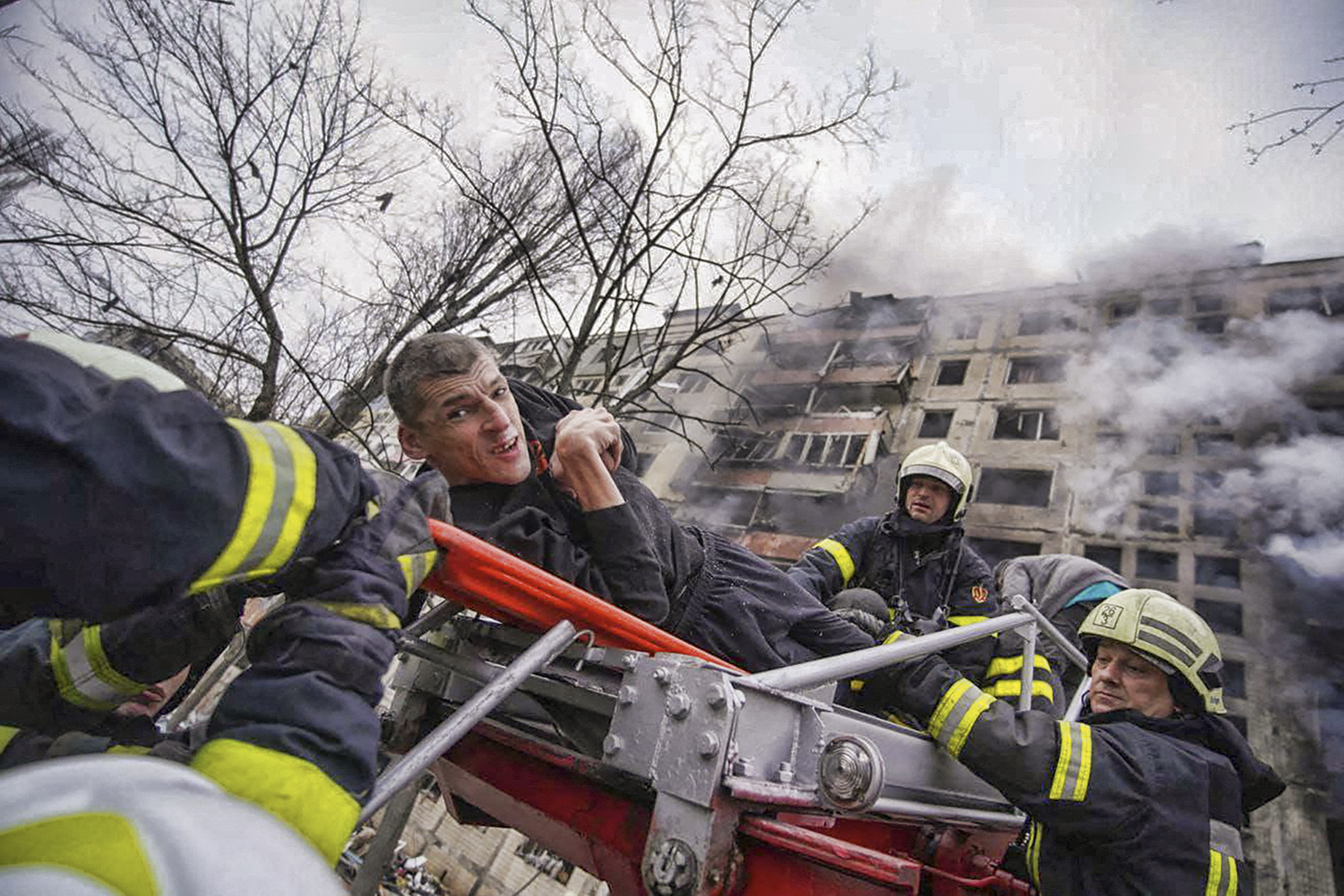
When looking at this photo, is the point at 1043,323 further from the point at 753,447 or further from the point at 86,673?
the point at 86,673

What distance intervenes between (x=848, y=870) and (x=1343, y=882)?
1853cm

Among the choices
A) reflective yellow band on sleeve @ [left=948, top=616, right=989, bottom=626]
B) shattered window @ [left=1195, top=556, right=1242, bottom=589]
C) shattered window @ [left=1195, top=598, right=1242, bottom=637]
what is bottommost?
reflective yellow band on sleeve @ [left=948, top=616, right=989, bottom=626]

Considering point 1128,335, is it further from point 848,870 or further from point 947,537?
point 848,870

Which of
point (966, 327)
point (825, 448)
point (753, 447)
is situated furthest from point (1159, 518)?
point (753, 447)

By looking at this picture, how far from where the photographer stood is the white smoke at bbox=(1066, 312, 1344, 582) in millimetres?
16625

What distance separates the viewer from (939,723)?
7.29 feet

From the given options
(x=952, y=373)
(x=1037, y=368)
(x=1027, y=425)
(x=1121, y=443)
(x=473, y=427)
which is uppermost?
(x=952, y=373)

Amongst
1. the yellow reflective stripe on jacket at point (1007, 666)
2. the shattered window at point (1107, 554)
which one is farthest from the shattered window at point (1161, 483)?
the yellow reflective stripe on jacket at point (1007, 666)

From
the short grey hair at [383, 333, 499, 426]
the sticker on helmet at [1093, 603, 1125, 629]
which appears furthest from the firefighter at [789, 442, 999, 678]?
the short grey hair at [383, 333, 499, 426]

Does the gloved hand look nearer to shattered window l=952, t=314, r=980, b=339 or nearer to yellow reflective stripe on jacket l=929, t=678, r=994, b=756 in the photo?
yellow reflective stripe on jacket l=929, t=678, r=994, b=756

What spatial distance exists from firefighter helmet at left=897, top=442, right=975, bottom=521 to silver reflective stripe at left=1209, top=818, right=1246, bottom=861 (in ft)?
6.21

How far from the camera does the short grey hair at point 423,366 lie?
216cm

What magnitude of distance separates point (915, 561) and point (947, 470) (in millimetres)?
626

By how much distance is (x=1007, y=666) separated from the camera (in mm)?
3309
